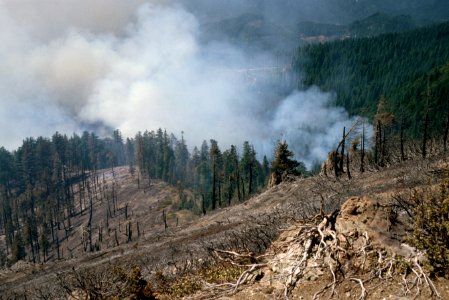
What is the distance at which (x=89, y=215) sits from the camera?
137000 mm

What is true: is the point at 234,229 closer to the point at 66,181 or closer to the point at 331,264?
the point at 331,264

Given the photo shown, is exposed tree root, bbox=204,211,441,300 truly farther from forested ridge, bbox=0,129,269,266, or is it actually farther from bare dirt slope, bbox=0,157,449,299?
forested ridge, bbox=0,129,269,266

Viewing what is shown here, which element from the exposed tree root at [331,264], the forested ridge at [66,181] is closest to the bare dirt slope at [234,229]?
the exposed tree root at [331,264]

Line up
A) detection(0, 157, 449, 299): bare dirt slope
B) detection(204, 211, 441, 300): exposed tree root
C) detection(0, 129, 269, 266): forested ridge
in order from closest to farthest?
detection(204, 211, 441, 300): exposed tree root → detection(0, 157, 449, 299): bare dirt slope → detection(0, 129, 269, 266): forested ridge

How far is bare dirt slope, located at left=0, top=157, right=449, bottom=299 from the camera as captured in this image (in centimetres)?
913

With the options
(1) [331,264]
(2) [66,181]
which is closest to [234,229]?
(1) [331,264]

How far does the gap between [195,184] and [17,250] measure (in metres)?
67.9

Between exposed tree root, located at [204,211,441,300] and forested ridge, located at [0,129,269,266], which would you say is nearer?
exposed tree root, located at [204,211,441,300]

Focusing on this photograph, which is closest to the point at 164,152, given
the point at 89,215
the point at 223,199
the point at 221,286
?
the point at 89,215

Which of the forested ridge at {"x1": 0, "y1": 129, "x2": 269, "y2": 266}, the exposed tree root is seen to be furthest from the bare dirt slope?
the forested ridge at {"x1": 0, "y1": 129, "x2": 269, "y2": 266}

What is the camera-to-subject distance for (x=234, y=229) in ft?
111

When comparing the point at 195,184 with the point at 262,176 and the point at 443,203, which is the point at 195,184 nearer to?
the point at 262,176

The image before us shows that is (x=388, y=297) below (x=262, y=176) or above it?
above

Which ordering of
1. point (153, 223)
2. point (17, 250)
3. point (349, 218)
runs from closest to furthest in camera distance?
point (349, 218) < point (17, 250) < point (153, 223)
